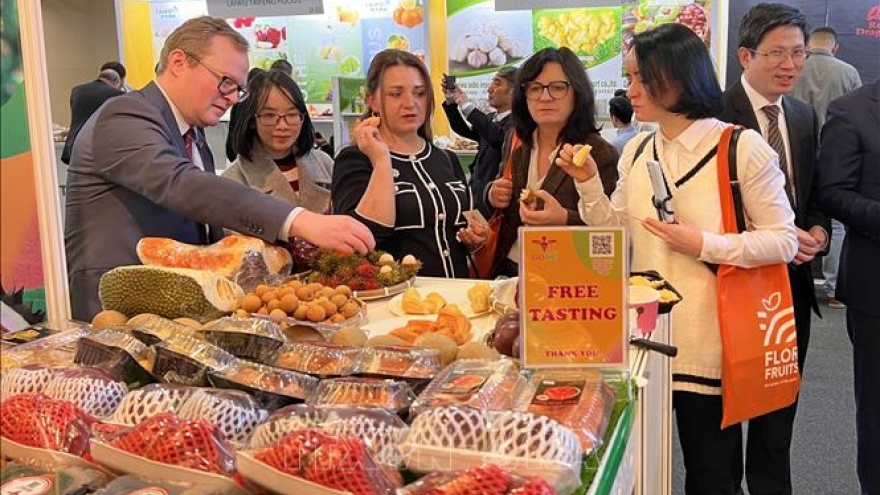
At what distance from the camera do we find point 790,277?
281cm

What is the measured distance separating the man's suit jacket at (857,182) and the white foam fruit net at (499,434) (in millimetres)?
1940

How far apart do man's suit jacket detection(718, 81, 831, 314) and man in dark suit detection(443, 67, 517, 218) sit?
52.0 inches

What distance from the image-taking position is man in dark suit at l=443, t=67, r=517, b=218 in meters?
4.53

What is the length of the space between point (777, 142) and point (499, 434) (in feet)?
6.92

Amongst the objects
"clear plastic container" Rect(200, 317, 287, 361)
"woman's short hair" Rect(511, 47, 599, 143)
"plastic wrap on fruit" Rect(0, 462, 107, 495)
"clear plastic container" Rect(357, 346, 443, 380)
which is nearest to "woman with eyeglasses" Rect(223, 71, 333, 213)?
"woman's short hair" Rect(511, 47, 599, 143)

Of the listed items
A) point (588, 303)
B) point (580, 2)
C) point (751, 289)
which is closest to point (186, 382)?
point (588, 303)

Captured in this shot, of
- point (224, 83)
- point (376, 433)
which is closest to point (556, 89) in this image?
point (224, 83)

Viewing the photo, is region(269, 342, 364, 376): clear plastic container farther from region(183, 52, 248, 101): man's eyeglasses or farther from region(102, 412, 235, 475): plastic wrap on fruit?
region(183, 52, 248, 101): man's eyeglasses

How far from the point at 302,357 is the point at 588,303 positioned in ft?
1.64

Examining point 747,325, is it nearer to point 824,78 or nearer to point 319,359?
point 319,359

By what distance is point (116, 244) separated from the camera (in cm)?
209

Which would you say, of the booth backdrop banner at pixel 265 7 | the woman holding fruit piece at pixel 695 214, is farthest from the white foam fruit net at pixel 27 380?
the booth backdrop banner at pixel 265 7

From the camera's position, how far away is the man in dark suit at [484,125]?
4527mm

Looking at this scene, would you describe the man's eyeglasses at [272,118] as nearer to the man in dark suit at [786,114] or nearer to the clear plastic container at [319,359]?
the man in dark suit at [786,114]
